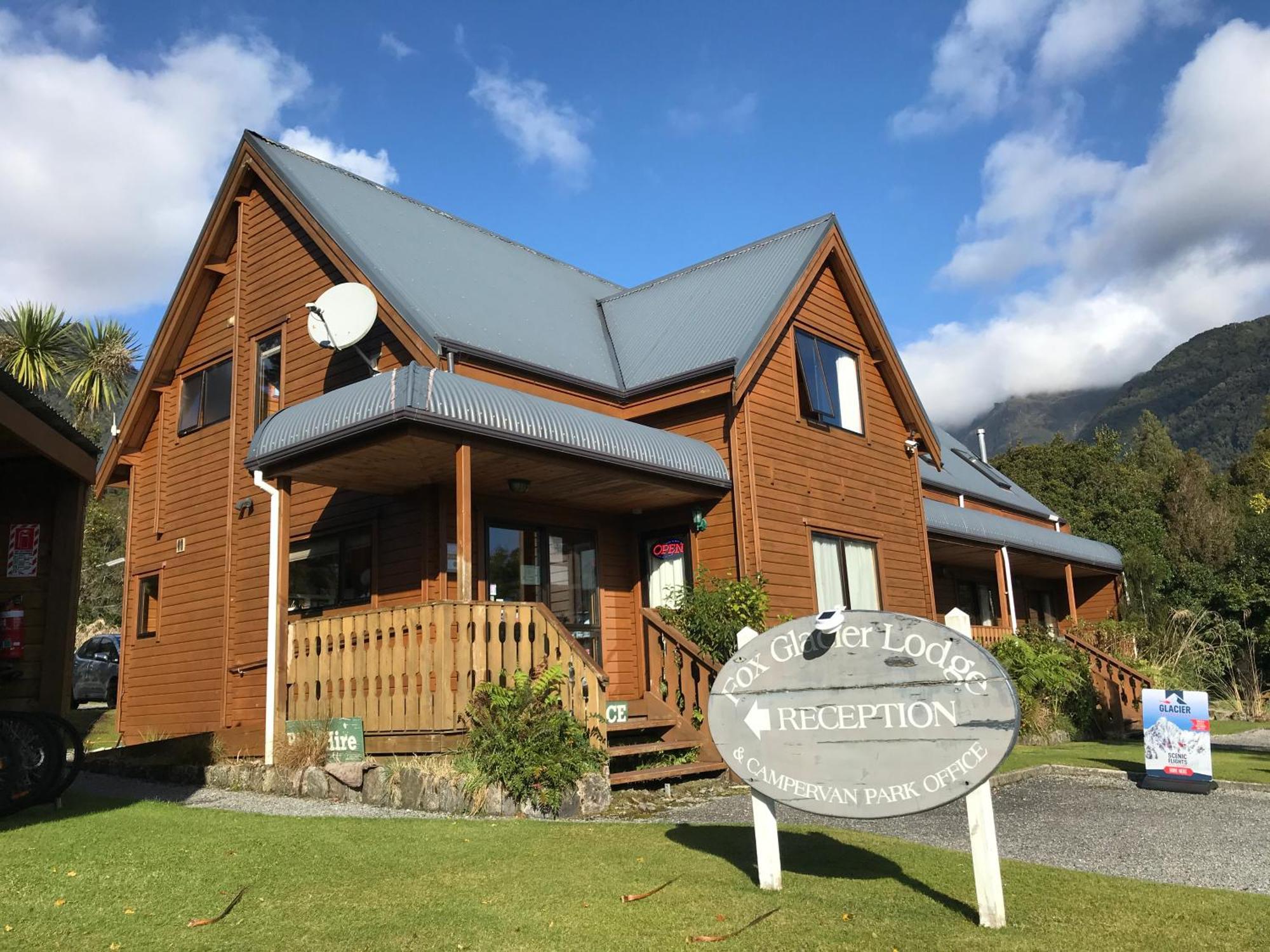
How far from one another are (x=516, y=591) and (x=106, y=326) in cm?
1904

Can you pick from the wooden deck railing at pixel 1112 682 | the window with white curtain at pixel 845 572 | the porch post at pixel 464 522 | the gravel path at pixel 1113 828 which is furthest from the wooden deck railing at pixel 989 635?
the porch post at pixel 464 522

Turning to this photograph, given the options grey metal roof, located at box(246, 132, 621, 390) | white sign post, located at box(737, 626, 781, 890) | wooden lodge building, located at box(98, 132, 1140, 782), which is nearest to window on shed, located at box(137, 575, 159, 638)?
wooden lodge building, located at box(98, 132, 1140, 782)

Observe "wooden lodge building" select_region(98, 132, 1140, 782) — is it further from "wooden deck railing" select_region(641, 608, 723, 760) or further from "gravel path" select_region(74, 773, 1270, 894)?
"gravel path" select_region(74, 773, 1270, 894)

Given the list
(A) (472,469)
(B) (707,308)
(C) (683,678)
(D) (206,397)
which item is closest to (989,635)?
(B) (707,308)

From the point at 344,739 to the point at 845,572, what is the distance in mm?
8259

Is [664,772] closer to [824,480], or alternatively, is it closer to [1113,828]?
[1113,828]

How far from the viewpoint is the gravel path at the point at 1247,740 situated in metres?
15.6

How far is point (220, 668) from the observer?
14344mm

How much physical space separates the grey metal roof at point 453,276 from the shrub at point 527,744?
4644 millimetres

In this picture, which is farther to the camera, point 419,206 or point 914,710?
point 419,206

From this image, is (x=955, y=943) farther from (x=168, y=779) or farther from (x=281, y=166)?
(x=281, y=166)

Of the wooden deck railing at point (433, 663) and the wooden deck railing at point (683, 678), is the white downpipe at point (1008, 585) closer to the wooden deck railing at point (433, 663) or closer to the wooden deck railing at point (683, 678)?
the wooden deck railing at point (683, 678)

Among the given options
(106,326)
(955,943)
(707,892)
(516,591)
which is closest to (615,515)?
(516,591)

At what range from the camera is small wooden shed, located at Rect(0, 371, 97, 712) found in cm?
941
